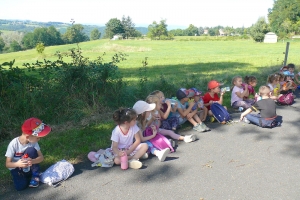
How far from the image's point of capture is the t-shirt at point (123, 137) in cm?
445

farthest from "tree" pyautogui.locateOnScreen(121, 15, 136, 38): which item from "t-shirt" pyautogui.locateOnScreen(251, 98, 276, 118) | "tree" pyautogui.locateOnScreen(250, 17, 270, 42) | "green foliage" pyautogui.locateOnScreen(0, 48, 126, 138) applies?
"t-shirt" pyautogui.locateOnScreen(251, 98, 276, 118)

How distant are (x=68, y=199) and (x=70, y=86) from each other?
138 inches

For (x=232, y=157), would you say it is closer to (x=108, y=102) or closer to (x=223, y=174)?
(x=223, y=174)

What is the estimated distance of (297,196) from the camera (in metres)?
3.53

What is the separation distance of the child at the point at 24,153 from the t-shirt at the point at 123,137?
41.3 inches

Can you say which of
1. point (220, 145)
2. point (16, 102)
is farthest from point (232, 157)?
point (16, 102)

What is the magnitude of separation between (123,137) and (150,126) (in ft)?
2.39

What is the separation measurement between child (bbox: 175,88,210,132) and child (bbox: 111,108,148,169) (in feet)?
5.04

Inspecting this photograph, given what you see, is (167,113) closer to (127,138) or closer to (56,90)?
(127,138)

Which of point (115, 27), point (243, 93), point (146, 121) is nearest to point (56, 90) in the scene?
point (146, 121)

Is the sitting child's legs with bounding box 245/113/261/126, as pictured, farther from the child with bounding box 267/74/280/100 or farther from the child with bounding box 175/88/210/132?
the child with bounding box 267/74/280/100

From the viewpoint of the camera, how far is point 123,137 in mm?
4488

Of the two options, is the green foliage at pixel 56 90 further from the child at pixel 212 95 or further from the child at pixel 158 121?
the child at pixel 212 95

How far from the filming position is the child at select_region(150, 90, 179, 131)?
554 centimetres
